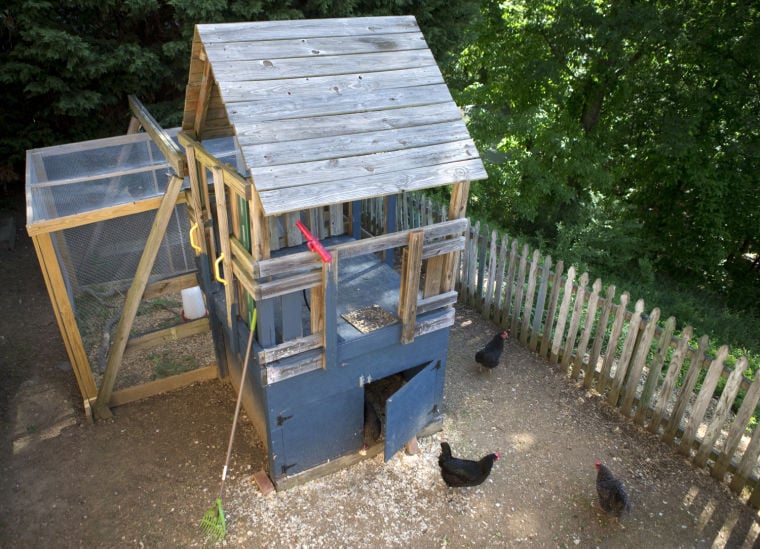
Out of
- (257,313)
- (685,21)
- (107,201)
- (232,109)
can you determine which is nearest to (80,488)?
(257,313)

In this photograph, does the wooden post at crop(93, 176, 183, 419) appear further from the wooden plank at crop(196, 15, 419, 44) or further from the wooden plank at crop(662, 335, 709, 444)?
the wooden plank at crop(662, 335, 709, 444)

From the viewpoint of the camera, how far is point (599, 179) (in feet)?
33.3

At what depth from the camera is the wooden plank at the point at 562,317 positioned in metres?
6.09

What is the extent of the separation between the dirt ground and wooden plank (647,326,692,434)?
8.9 inches

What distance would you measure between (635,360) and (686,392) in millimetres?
570

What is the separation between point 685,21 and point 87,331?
36.3ft

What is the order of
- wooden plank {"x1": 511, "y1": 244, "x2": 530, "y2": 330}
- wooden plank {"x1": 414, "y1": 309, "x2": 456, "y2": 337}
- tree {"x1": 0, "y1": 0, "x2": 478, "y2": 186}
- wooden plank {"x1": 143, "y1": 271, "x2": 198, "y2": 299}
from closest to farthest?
1. wooden plank {"x1": 414, "y1": 309, "x2": 456, "y2": 337}
2. wooden plank {"x1": 143, "y1": 271, "x2": 198, "y2": 299}
3. wooden plank {"x1": 511, "y1": 244, "x2": 530, "y2": 330}
4. tree {"x1": 0, "y1": 0, "x2": 478, "y2": 186}

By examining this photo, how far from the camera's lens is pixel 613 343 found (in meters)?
5.84

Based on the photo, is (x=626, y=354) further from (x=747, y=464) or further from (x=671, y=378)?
(x=747, y=464)

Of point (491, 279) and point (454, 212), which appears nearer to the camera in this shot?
point (454, 212)

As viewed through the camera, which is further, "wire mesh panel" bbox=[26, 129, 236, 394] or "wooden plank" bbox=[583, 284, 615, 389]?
"wire mesh panel" bbox=[26, 129, 236, 394]

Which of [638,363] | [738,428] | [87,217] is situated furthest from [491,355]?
[87,217]

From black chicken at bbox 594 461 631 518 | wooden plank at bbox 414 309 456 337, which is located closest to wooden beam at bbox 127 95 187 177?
wooden plank at bbox 414 309 456 337

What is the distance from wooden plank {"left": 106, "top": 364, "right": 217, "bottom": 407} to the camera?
5883mm
